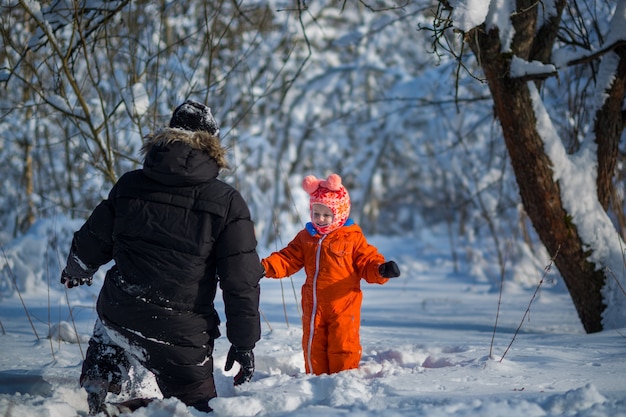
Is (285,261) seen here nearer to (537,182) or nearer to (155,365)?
(155,365)

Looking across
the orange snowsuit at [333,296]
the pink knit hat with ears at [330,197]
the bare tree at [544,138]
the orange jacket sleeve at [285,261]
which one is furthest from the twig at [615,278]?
the orange jacket sleeve at [285,261]

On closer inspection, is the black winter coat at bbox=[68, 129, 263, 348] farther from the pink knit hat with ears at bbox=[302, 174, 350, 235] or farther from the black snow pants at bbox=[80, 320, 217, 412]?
the pink knit hat with ears at bbox=[302, 174, 350, 235]

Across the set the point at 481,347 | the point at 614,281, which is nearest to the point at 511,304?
the point at 614,281

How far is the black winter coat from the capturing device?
2238mm

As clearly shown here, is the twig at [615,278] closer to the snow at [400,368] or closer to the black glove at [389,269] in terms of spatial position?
the snow at [400,368]

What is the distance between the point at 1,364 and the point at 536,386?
2.76 metres

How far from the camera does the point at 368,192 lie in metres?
16.0

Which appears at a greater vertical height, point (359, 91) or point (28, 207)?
point (359, 91)

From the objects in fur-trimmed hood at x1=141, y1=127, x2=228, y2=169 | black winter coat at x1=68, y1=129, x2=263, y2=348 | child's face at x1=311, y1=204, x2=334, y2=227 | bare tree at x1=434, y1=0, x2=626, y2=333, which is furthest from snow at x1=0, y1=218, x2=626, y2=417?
fur-trimmed hood at x1=141, y1=127, x2=228, y2=169

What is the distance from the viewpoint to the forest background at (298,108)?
4613mm

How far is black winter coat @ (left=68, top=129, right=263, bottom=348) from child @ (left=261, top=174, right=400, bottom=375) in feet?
2.34

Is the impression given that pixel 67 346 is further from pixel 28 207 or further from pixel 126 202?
pixel 28 207

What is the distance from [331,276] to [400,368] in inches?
23.1

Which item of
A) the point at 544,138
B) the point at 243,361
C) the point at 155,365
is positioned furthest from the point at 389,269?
the point at 544,138
